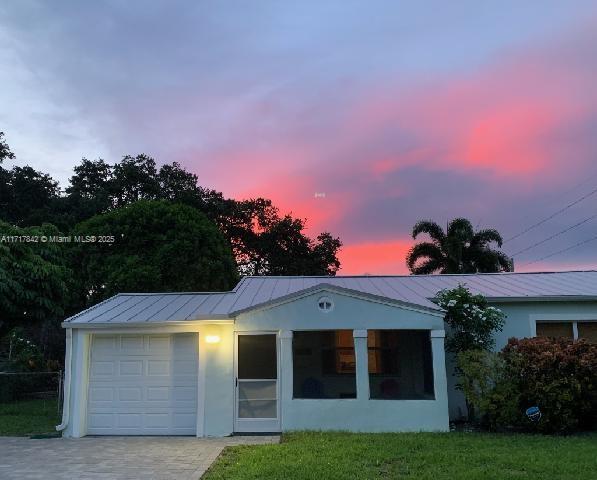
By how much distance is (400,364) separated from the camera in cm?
1267

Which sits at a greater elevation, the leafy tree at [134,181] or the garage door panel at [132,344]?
the leafy tree at [134,181]

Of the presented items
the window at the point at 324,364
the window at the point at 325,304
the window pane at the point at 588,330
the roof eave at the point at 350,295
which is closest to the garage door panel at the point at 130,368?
the roof eave at the point at 350,295

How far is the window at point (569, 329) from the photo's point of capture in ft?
43.5

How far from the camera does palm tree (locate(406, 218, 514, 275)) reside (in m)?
28.1

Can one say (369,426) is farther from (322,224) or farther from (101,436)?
(322,224)

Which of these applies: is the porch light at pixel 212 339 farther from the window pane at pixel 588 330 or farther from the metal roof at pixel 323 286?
the window pane at pixel 588 330

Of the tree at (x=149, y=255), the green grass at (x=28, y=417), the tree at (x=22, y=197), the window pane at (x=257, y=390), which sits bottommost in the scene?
the green grass at (x=28, y=417)

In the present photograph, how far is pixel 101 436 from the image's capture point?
37.1ft

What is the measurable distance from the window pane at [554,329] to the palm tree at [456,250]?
48.0 ft

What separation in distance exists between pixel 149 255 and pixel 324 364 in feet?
46.6

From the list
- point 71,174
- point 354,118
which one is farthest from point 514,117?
point 71,174

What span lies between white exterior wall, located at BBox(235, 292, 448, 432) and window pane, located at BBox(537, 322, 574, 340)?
12.0ft

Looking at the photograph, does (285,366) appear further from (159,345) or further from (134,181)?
(134,181)

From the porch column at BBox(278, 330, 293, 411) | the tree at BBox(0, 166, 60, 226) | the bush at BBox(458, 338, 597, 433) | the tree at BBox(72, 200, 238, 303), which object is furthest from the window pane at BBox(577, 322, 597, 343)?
the tree at BBox(0, 166, 60, 226)
